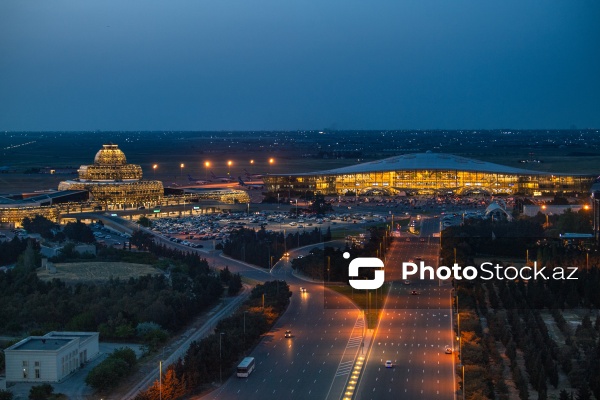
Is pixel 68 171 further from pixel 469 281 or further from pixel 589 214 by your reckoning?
pixel 469 281

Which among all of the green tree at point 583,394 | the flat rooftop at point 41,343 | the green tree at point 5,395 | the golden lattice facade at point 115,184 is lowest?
the green tree at point 583,394

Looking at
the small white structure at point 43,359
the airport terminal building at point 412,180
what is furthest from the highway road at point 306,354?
the airport terminal building at point 412,180

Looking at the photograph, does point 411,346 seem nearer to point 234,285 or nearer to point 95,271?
point 234,285

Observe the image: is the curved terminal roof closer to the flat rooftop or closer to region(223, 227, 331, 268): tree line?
region(223, 227, 331, 268): tree line

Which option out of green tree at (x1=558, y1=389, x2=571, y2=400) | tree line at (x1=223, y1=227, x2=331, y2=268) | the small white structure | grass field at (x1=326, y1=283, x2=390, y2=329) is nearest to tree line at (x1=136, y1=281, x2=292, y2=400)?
the small white structure

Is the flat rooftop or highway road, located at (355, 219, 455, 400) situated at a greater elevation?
the flat rooftop

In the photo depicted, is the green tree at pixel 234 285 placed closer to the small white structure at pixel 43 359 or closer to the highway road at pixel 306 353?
the highway road at pixel 306 353

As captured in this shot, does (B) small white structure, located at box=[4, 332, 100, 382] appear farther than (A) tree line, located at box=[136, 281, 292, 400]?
Yes
